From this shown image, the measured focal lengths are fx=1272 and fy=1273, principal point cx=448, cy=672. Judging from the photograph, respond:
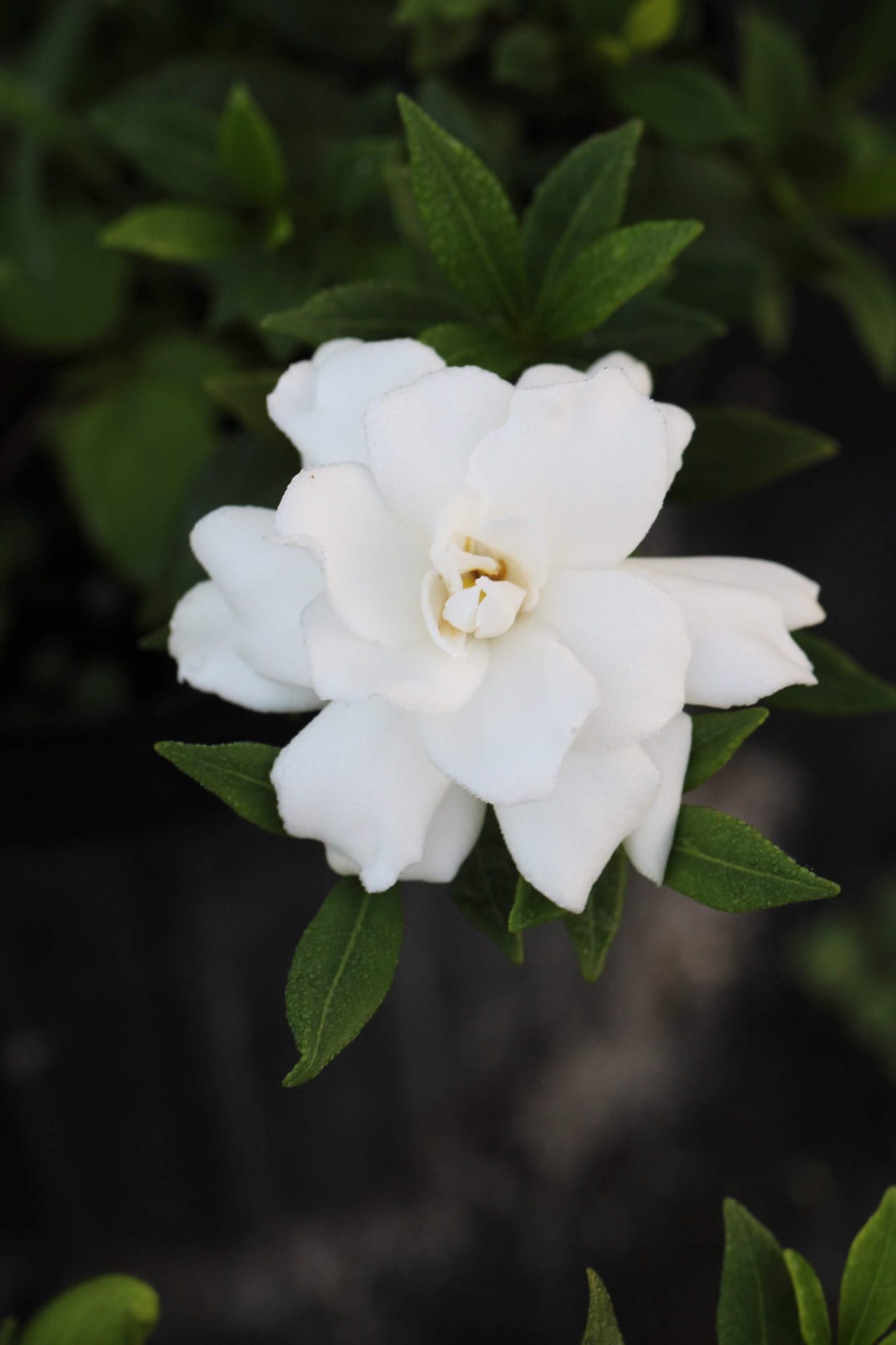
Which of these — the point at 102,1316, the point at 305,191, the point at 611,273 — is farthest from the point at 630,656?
the point at 305,191

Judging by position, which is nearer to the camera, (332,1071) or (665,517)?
(332,1071)

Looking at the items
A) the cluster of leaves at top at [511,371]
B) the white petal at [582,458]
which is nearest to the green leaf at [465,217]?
the cluster of leaves at top at [511,371]

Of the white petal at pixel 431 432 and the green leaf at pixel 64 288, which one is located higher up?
the white petal at pixel 431 432

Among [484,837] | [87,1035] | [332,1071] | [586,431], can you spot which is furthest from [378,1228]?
[586,431]

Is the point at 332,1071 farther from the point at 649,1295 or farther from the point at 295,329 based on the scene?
the point at 295,329

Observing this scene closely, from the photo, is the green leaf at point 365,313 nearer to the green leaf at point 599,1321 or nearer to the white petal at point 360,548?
the white petal at point 360,548

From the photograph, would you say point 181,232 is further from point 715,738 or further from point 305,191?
point 715,738
